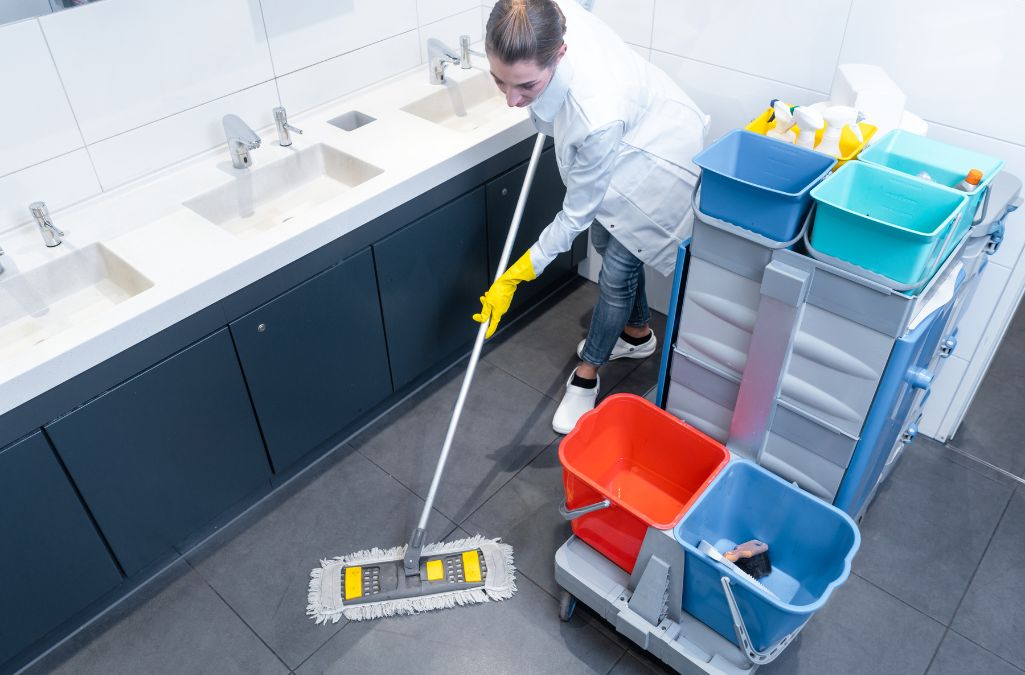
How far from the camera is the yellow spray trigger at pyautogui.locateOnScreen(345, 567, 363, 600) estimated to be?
1.93 meters

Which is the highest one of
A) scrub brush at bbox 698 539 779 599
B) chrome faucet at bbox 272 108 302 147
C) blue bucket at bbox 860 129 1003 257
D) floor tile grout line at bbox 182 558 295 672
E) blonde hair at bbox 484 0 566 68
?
blonde hair at bbox 484 0 566 68

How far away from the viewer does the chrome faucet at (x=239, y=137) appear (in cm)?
197

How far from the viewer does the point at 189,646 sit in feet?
6.15

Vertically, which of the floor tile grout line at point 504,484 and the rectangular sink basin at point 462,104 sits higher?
the rectangular sink basin at point 462,104

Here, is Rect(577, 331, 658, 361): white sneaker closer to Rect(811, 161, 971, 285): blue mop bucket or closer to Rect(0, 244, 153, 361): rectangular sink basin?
Rect(811, 161, 971, 285): blue mop bucket

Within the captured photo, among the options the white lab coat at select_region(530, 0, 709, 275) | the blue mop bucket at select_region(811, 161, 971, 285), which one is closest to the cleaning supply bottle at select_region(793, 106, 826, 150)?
the blue mop bucket at select_region(811, 161, 971, 285)

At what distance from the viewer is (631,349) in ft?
8.57

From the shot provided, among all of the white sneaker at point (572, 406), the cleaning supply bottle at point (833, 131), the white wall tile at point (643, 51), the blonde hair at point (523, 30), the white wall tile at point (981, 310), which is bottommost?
the white sneaker at point (572, 406)

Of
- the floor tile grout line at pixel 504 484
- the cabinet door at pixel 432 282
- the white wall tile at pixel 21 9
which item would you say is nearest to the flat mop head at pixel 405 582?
the floor tile grout line at pixel 504 484

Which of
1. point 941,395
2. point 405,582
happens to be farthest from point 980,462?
point 405,582

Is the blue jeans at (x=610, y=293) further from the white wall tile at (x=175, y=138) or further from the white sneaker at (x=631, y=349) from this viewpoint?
the white wall tile at (x=175, y=138)

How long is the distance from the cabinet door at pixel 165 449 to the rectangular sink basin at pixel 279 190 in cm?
42

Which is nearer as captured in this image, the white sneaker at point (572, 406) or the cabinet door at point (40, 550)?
the cabinet door at point (40, 550)

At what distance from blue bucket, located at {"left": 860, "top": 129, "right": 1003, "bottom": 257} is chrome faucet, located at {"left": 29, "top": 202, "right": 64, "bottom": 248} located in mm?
1741
